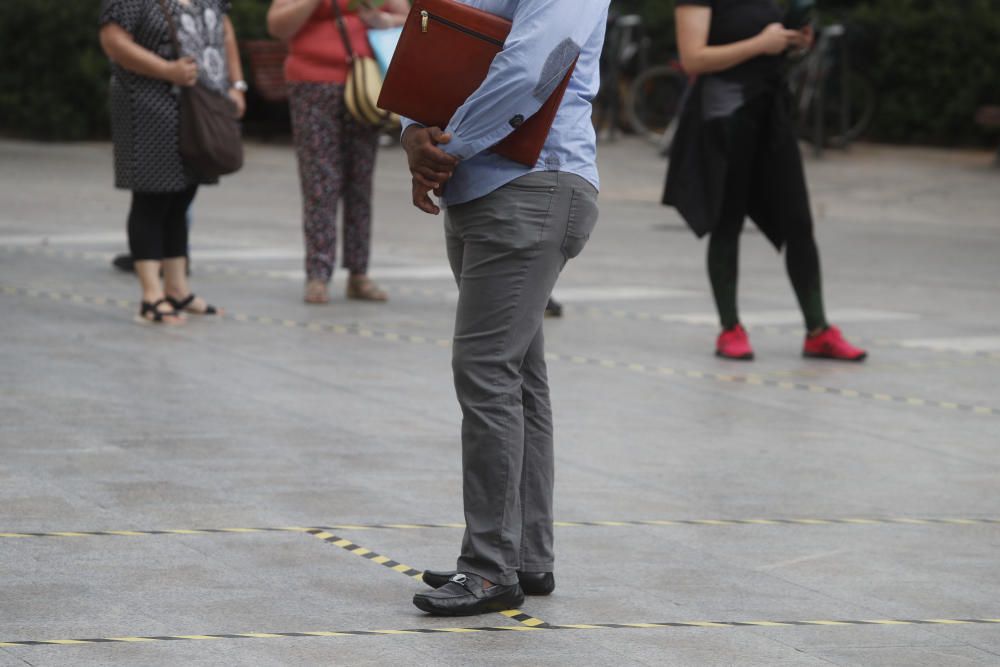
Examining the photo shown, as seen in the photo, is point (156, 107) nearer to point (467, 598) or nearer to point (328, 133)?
point (328, 133)

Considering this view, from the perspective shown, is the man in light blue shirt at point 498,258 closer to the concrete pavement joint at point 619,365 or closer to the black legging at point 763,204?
the concrete pavement joint at point 619,365

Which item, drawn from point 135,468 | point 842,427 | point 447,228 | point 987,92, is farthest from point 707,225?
point 987,92

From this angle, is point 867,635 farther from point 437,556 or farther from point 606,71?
point 606,71

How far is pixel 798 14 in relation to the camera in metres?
8.71

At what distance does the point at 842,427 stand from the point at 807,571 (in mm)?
2262

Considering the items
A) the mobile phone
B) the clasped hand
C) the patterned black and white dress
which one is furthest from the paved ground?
the mobile phone

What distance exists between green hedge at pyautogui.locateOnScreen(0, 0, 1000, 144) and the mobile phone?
491 inches

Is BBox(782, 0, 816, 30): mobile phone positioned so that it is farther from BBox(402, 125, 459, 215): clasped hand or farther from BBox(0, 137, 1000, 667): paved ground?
BBox(402, 125, 459, 215): clasped hand

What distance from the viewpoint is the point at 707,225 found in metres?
8.72

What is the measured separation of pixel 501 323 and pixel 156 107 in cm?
498

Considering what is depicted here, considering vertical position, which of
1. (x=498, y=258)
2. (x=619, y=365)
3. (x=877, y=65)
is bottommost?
(x=877, y=65)

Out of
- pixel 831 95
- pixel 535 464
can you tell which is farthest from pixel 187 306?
pixel 831 95

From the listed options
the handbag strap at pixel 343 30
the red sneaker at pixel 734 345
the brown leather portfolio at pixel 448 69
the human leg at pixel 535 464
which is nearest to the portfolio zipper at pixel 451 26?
the brown leather portfolio at pixel 448 69

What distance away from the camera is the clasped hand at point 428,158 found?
4.54 meters
